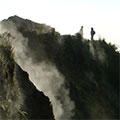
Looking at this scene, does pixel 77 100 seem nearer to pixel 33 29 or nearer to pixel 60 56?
pixel 60 56

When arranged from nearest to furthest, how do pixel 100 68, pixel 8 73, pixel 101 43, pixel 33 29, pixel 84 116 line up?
1. pixel 8 73
2. pixel 84 116
3. pixel 33 29
4. pixel 100 68
5. pixel 101 43

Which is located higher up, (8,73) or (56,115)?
(8,73)

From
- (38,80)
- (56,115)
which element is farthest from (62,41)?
(56,115)

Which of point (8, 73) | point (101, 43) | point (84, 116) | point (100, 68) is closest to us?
point (8, 73)

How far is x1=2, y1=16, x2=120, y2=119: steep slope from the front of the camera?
25266mm

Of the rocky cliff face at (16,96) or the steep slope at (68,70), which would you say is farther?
the steep slope at (68,70)

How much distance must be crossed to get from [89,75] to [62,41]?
3.84m

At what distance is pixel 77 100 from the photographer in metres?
26.5

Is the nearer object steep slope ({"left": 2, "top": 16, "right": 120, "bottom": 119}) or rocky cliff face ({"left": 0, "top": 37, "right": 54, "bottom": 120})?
rocky cliff face ({"left": 0, "top": 37, "right": 54, "bottom": 120})

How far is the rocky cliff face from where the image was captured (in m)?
13.9

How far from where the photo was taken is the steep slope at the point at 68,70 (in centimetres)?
2527

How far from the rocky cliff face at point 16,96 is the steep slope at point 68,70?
605 cm

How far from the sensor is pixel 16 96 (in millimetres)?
15055

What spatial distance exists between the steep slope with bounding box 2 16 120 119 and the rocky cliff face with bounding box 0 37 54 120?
6.05 metres
